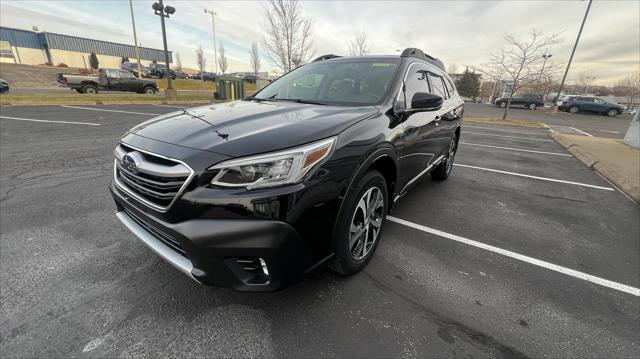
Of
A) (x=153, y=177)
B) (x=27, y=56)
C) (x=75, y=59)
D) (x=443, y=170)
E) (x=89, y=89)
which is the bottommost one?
(x=443, y=170)

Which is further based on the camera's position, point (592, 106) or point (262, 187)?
point (592, 106)

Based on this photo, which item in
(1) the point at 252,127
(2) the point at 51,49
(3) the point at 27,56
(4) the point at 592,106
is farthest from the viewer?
(2) the point at 51,49

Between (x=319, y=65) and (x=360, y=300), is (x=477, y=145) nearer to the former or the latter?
(x=319, y=65)

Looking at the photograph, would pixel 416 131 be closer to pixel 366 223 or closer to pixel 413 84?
pixel 413 84

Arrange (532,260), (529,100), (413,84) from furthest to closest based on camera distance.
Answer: (529,100) < (413,84) < (532,260)

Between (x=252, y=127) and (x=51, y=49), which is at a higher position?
(x=51, y=49)

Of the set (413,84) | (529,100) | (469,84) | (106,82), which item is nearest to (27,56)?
(106,82)

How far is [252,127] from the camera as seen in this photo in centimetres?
196

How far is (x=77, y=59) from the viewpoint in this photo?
211 feet

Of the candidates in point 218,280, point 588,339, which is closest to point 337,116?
point 218,280

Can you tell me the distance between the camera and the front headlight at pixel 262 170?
161cm

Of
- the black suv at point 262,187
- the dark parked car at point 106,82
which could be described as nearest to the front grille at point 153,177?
the black suv at point 262,187

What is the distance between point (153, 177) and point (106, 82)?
972 inches

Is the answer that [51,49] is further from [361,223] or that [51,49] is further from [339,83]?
[361,223]
